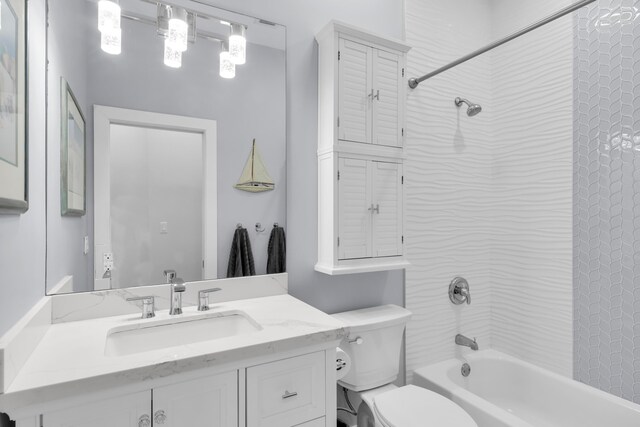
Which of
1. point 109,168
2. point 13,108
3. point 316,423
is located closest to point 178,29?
point 109,168

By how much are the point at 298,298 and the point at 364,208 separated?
0.54 m

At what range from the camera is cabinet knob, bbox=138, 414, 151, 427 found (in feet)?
3.06

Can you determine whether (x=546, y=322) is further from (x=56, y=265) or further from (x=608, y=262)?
(x=56, y=265)

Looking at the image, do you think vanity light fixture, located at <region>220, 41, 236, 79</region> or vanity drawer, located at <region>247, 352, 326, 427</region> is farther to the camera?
vanity light fixture, located at <region>220, 41, 236, 79</region>

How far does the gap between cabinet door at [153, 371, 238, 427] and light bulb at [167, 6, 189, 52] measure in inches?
48.7

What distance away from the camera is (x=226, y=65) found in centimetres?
156

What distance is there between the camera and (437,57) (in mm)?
2160

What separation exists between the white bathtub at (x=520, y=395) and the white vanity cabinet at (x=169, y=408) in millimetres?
1153

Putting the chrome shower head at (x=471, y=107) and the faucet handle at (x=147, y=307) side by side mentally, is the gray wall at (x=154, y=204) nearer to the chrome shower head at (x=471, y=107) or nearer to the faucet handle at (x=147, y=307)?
the faucet handle at (x=147, y=307)

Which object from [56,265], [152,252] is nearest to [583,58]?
[152,252]

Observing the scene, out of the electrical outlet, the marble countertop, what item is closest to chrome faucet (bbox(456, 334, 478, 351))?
the marble countertop

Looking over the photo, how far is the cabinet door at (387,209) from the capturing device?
1.73 metres

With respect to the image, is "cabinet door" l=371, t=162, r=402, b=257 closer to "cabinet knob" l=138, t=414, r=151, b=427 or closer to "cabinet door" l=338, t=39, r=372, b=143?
"cabinet door" l=338, t=39, r=372, b=143

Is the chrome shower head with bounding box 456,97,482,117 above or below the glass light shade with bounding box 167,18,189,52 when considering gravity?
below
